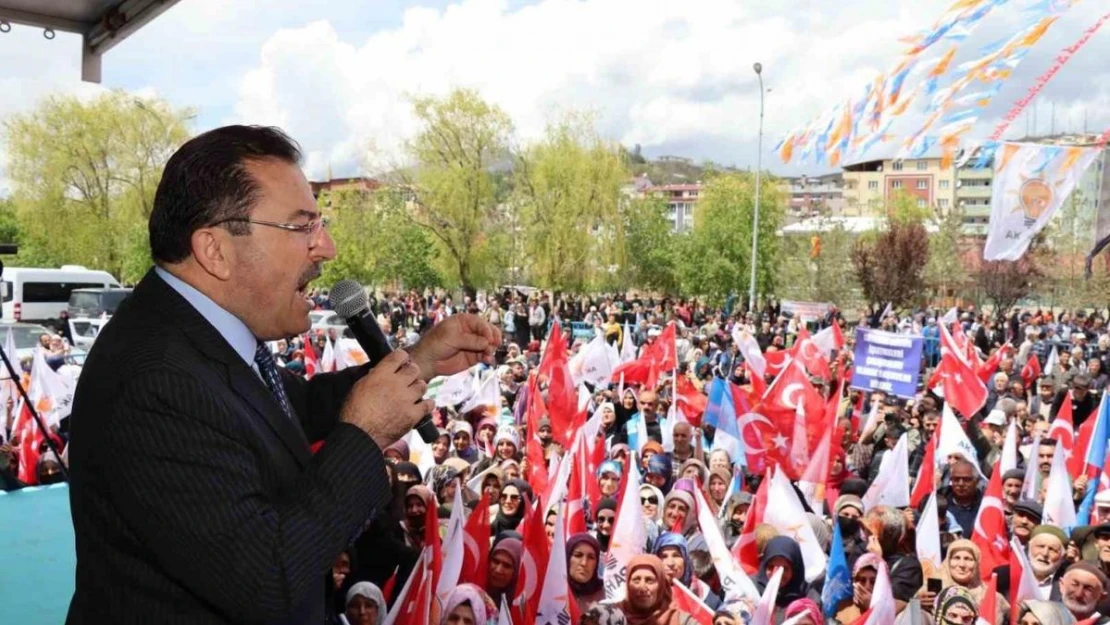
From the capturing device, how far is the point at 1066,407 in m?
8.01

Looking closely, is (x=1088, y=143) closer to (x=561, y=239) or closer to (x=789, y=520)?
(x=789, y=520)

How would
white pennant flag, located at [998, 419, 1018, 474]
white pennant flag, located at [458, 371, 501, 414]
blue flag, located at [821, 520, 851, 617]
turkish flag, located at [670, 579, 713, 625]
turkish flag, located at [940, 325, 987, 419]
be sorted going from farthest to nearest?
white pennant flag, located at [458, 371, 501, 414] < turkish flag, located at [940, 325, 987, 419] < white pennant flag, located at [998, 419, 1018, 474] < blue flag, located at [821, 520, 851, 617] < turkish flag, located at [670, 579, 713, 625]

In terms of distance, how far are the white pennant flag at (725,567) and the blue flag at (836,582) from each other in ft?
1.11

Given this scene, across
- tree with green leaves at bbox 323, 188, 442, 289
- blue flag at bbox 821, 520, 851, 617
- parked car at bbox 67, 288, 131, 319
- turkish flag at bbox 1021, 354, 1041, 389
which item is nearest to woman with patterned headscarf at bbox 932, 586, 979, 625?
blue flag at bbox 821, 520, 851, 617

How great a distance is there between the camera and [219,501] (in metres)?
1.34

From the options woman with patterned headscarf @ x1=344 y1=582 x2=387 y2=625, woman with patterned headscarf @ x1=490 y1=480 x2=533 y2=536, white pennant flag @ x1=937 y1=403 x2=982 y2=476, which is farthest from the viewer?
white pennant flag @ x1=937 y1=403 x2=982 y2=476

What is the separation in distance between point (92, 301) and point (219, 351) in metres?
26.4

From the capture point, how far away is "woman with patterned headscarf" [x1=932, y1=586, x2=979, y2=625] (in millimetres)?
4468

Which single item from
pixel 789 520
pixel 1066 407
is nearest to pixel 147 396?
pixel 789 520

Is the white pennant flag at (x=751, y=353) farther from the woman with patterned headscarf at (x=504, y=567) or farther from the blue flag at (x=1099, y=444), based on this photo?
the woman with patterned headscarf at (x=504, y=567)

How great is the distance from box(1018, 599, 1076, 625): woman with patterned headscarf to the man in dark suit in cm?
369

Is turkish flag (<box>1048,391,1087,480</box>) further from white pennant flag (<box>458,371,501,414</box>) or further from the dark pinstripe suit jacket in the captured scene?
the dark pinstripe suit jacket

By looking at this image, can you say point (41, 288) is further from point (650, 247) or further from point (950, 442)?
point (950, 442)

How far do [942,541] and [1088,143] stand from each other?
4.04 metres
